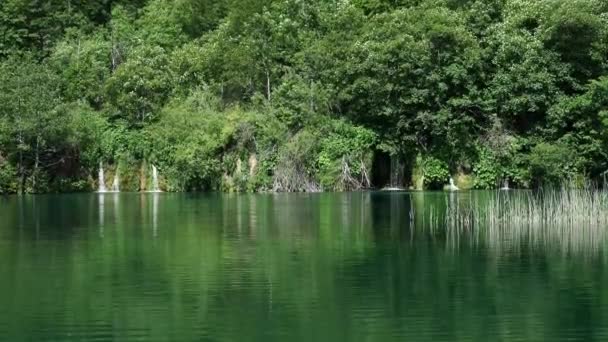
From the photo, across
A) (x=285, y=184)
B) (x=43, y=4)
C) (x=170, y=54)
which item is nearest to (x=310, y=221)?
(x=285, y=184)

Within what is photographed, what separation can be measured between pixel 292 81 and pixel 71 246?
34.3 m

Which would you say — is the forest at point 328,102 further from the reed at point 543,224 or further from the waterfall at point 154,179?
the reed at point 543,224

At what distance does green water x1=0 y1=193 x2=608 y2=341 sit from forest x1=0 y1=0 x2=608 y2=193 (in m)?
22.4

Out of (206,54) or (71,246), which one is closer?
(71,246)

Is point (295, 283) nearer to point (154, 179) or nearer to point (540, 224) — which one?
point (540, 224)

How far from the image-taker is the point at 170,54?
63.7 meters

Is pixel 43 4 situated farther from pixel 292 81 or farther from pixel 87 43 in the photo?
pixel 292 81

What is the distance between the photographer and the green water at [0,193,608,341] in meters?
13.6

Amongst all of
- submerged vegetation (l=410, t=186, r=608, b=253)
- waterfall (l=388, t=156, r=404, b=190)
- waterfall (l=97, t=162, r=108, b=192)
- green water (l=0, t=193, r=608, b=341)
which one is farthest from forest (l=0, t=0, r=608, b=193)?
green water (l=0, t=193, r=608, b=341)

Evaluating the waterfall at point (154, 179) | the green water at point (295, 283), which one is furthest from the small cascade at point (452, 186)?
the green water at point (295, 283)

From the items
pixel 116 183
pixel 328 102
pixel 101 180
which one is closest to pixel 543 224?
pixel 328 102

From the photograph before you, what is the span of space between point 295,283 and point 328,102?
3927 cm

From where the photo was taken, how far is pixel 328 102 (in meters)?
56.6

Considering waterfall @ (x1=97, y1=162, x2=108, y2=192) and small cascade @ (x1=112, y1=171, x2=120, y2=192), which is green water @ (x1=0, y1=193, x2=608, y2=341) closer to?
small cascade @ (x1=112, y1=171, x2=120, y2=192)
